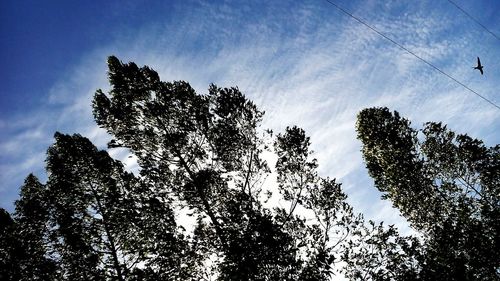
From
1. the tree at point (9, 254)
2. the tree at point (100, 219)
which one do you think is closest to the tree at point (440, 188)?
the tree at point (100, 219)

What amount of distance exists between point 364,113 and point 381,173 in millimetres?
5318

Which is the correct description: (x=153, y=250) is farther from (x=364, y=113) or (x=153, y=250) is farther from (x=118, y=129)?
(x=364, y=113)

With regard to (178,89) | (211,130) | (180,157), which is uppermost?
(178,89)

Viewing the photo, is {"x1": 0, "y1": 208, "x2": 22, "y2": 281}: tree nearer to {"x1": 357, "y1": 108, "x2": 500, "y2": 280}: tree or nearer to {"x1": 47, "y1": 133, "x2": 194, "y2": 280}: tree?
{"x1": 47, "y1": 133, "x2": 194, "y2": 280}: tree

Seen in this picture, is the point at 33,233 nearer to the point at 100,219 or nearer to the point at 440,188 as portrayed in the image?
the point at 100,219

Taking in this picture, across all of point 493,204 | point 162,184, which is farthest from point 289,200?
point 493,204

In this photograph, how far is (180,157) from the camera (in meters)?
14.2

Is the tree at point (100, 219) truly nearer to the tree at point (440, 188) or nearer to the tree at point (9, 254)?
the tree at point (9, 254)

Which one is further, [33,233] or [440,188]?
[440,188]

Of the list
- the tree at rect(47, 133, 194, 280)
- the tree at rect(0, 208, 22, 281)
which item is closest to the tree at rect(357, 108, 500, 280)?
the tree at rect(47, 133, 194, 280)

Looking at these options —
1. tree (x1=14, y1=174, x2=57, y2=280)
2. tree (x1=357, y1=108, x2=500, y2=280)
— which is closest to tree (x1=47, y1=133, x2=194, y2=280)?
tree (x1=14, y1=174, x2=57, y2=280)

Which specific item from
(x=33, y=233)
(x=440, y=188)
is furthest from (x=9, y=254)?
(x=440, y=188)

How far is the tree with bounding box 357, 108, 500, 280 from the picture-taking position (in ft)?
53.1

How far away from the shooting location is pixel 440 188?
20.2 meters
